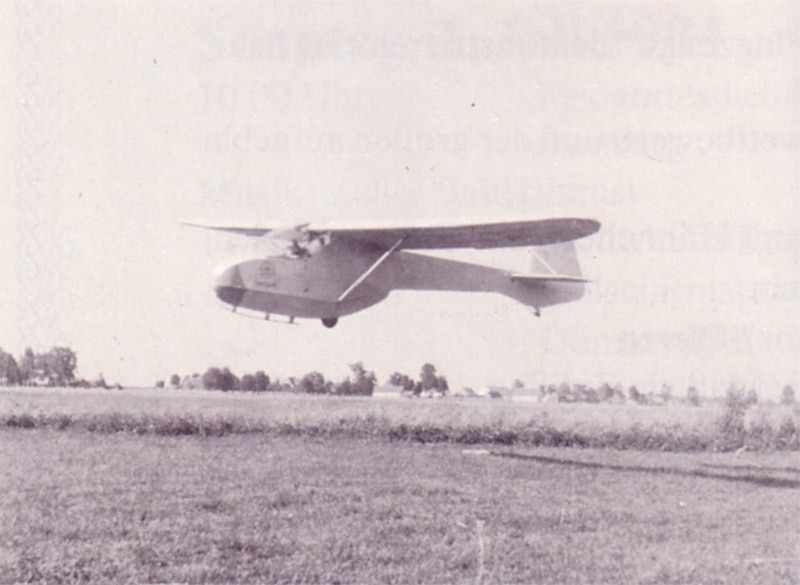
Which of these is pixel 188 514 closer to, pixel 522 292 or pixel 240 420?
pixel 522 292

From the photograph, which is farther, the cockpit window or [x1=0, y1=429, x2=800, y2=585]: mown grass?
the cockpit window

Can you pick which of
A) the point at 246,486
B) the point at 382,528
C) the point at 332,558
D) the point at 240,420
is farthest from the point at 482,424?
the point at 332,558

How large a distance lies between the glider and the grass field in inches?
154

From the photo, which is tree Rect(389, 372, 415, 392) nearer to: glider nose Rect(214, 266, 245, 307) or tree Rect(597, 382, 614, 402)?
glider nose Rect(214, 266, 245, 307)

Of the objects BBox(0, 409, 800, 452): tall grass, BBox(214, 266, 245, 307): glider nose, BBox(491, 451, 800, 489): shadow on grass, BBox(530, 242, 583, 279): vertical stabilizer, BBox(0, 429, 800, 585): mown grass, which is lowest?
BBox(491, 451, 800, 489): shadow on grass

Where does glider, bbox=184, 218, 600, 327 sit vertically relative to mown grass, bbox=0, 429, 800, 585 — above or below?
above

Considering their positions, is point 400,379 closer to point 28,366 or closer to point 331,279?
point 331,279

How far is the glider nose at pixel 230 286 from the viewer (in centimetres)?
1260

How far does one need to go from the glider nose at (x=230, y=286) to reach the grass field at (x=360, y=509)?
3.87m

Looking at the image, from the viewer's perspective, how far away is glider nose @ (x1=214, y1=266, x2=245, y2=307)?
41.3ft

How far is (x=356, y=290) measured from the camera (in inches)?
530

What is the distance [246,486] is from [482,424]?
1664 cm

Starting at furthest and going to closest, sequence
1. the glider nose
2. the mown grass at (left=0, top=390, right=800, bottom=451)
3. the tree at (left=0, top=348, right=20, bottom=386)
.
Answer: the tree at (left=0, top=348, right=20, bottom=386), the mown grass at (left=0, top=390, right=800, bottom=451), the glider nose

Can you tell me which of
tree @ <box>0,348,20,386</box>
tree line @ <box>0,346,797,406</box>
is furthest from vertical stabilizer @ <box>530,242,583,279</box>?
tree @ <box>0,348,20,386</box>
